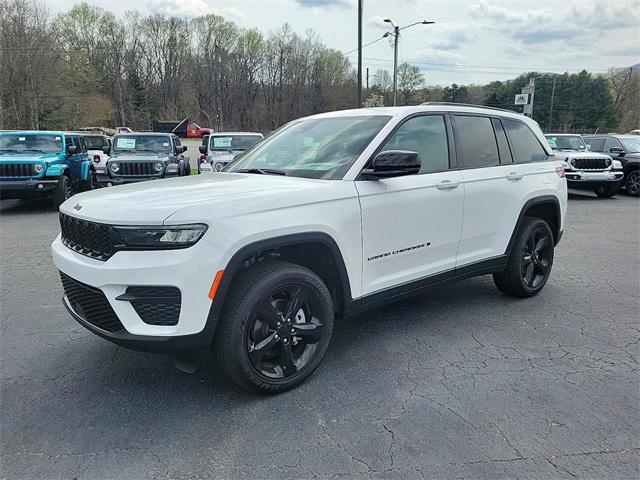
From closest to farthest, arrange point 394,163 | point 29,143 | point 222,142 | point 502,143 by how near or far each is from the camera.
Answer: point 394,163 → point 502,143 → point 29,143 → point 222,142

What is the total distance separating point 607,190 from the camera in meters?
14.4

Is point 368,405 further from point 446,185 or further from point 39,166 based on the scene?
point 39,166

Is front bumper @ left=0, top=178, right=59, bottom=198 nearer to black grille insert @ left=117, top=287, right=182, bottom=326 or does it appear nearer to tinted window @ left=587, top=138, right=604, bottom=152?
black grille insert @ left=117, top=287, right=182, bottom=326

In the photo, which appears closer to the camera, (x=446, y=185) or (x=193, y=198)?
(x=193, y=198)

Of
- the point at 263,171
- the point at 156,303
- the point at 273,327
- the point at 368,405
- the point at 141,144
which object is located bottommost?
the point at 368,405

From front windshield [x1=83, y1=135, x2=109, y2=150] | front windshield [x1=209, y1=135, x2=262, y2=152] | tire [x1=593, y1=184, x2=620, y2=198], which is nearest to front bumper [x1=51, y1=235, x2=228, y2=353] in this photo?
front windshield [x1=209, y1=135, x2=262, y2=152]

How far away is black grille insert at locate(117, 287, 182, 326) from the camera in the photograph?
250 centimetres

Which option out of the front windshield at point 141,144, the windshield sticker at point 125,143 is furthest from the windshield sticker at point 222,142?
the windshield sticker at point 125,143

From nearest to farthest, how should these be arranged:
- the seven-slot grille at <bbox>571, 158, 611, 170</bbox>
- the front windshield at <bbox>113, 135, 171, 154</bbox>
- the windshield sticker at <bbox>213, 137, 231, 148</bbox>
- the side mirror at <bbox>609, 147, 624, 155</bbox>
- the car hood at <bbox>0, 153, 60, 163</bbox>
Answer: the car hood at <bbox>0, 153, 60, 163</bbox> → the front windshield at <bbox>113, 135, 171, 154</bbox> → the seven-slot grille at <bbox>571, 158, 611, 170</bbox> → the side mirror at <bbox>609, 147, 624, 155</bbox> → the windshield sticker at <bbox>213, 137, 231, 148</bbox>

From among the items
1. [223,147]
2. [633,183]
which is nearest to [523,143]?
[223,147]

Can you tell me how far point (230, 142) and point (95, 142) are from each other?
644 cm

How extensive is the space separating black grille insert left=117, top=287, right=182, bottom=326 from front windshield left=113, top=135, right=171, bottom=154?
11.6 meters

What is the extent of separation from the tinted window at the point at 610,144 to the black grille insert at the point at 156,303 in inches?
654

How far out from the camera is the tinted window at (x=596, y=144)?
51.7 feet
